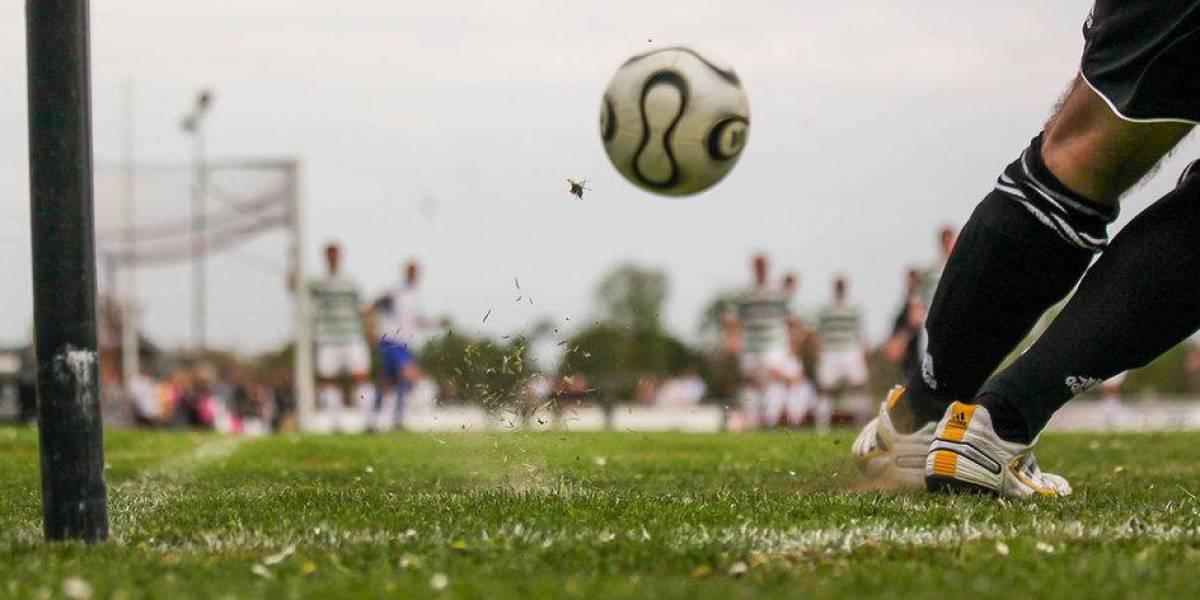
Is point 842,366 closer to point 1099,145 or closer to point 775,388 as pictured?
point 775,388

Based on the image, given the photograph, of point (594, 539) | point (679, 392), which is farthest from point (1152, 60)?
point (679, 392)

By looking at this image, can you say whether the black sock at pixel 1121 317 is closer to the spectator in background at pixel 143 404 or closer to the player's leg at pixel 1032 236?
the player's leg at pixel 1032 236

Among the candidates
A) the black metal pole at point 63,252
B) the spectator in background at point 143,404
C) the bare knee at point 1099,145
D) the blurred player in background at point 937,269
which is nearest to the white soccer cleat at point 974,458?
the bare knee at point 1099,145

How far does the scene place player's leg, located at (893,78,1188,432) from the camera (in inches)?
155

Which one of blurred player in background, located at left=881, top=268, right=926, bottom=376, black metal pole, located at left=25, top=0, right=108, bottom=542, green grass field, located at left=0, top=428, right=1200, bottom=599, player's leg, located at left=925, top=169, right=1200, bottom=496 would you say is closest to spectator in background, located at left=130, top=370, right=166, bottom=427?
blurred player in background, located at left=881, top=268, right=926, bottom=376

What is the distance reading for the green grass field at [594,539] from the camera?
2.56 metres

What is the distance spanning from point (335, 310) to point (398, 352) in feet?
3.95

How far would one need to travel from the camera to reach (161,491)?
5043 mm

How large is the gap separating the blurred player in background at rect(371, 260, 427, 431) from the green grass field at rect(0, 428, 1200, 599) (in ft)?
39.1

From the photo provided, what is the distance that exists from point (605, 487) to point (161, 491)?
4.78 ft

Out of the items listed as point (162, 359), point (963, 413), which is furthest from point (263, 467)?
point (162, 359)

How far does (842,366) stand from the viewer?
20.4 meters

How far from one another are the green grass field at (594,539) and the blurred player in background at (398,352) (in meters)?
11.9

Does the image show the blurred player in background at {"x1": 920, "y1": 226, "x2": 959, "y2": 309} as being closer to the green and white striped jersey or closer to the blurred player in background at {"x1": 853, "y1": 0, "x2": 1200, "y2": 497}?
the green and white striped jersey
